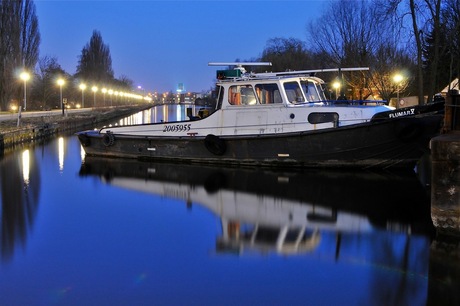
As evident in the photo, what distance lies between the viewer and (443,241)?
7371 millimetres

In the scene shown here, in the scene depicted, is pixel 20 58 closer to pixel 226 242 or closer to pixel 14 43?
pixel 14 43

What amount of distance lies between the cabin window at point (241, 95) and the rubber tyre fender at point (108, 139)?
5.41m

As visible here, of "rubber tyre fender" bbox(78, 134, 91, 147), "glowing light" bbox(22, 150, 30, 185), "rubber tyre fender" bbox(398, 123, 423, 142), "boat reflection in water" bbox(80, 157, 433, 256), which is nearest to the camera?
"boat reflection in water" bbox(80, 157, 433, 256)

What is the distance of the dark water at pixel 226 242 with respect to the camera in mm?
5594

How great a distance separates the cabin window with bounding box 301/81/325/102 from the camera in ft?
49.4

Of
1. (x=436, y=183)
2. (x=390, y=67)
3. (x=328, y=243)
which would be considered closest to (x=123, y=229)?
(x=328, y=243)

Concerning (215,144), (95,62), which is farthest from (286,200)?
(95,62)

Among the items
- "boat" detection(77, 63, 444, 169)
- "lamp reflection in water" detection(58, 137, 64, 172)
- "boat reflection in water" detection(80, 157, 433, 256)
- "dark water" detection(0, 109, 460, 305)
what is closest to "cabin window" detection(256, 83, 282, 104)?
"boat" detection(77, 63, 444, 169)

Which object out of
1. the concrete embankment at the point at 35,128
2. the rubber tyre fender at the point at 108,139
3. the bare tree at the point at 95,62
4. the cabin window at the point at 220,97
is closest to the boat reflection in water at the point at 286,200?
the rubber tyre fender at the point at 108,139

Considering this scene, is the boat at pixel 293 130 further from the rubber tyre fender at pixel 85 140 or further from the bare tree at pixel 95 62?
the bare tree at pixel 95 62

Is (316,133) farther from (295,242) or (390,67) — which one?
(390,67)

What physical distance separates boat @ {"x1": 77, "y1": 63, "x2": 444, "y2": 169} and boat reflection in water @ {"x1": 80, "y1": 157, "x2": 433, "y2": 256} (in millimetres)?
537

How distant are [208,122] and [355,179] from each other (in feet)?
17.3

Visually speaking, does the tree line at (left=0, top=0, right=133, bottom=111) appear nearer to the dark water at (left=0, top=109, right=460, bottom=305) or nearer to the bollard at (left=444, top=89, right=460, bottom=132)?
the dark water at (left=0, top=109, right=460, bottom=305)
